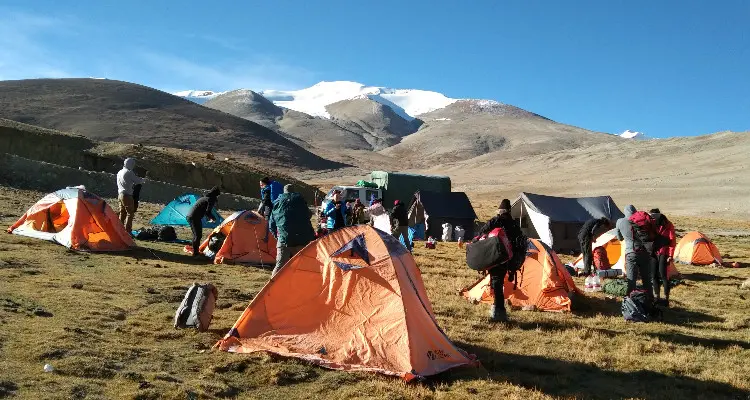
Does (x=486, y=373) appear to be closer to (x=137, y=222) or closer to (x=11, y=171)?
(x=137, y=222)

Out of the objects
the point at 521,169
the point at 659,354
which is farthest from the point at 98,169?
the point at 521,169

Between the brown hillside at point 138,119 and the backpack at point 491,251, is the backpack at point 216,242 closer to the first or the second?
the backpack at point 491,251

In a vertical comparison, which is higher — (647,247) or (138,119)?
(138,119)

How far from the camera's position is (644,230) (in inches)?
420

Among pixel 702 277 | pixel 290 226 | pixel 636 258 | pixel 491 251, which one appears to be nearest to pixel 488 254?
pixel 491 251

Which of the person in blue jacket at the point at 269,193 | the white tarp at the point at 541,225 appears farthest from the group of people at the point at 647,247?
the white tarp at the point at 541,225

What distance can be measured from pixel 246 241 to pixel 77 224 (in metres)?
3.80

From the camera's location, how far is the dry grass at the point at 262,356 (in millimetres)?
6152

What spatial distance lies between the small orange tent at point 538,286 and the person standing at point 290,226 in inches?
148

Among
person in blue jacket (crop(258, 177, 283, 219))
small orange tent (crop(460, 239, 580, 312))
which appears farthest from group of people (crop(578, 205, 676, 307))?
person in blue jacket (crop(258, 177, 283, 219))

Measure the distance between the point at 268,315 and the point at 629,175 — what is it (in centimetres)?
9325

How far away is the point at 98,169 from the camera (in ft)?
133

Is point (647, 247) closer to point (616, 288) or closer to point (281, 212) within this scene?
point (616, 288)

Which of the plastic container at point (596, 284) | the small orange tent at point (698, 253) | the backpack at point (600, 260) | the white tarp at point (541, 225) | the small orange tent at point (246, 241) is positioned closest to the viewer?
the plastic container at point (596, 284)
